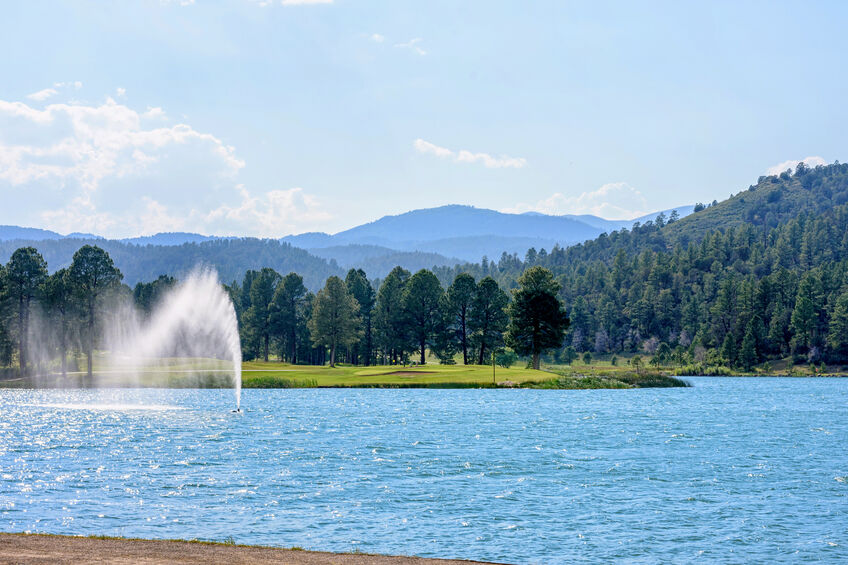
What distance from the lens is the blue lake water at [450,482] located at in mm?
25641

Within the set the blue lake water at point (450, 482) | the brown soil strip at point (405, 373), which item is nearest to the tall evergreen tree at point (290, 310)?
Answer: the brown soil strip at point (405, 373)

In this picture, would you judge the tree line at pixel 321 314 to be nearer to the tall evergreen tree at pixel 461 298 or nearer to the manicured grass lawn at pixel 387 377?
the tall evergreen tree at pixel 461 298

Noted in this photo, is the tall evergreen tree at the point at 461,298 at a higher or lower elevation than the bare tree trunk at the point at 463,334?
higher

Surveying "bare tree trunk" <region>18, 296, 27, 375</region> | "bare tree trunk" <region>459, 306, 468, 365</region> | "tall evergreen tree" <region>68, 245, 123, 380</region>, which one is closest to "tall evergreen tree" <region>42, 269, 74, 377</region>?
"tall evergreen tree" <region>68, 245, 123, 380</region>

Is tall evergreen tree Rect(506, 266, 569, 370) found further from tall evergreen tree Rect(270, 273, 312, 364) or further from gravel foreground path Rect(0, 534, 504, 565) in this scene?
gravel foreground path Rect(0, 534, 504, 565)

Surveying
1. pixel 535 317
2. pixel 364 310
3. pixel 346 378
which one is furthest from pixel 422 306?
pixel 346 378

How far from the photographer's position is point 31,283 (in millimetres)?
129625

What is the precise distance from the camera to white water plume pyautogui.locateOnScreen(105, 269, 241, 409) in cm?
12556

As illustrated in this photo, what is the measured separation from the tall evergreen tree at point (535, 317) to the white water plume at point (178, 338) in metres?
42.5

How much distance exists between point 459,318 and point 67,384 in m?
68.1

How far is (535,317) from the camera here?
124750 mm

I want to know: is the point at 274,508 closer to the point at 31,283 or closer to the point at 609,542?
the point at 609,542

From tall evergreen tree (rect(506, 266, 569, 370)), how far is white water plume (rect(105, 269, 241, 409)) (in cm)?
4253

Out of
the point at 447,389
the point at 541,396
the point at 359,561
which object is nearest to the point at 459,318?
the point at 447,389
